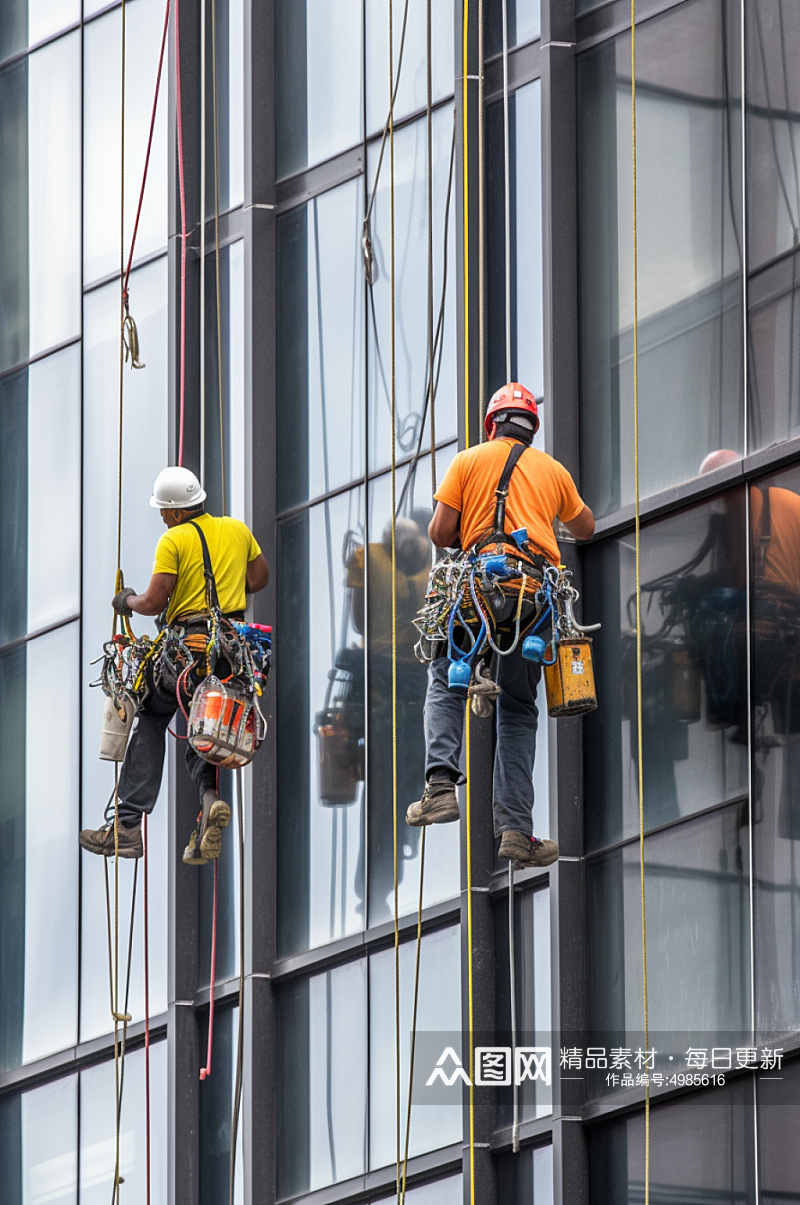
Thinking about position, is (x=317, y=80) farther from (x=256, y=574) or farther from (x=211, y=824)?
(x=211, y=824)

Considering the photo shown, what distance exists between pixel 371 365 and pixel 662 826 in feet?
14.1

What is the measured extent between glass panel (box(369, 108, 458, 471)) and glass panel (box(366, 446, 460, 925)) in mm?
301

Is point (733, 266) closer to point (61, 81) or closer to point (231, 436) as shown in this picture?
point (231, 436)

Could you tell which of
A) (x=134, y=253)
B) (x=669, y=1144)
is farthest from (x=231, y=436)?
(x=669, y=1144)

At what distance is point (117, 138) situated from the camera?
860 inches

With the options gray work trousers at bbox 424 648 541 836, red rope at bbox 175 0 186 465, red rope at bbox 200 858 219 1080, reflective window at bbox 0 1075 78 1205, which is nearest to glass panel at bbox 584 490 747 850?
gray work trousers at bbox 424 648 541 836

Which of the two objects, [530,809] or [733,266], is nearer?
[530,809]

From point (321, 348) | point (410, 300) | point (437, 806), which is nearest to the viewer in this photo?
point (437, 806)

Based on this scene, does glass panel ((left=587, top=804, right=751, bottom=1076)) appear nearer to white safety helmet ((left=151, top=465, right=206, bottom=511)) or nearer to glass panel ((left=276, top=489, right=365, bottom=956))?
glass panel ((left=276, top=489, right=365, bottom=956))

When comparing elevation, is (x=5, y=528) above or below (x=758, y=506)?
above

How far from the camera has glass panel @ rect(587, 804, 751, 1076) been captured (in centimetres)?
1552

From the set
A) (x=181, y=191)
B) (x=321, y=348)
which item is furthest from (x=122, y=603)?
(x=181, y=191)

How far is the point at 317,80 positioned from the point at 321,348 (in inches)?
73.5

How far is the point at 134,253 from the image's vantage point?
2131cm
